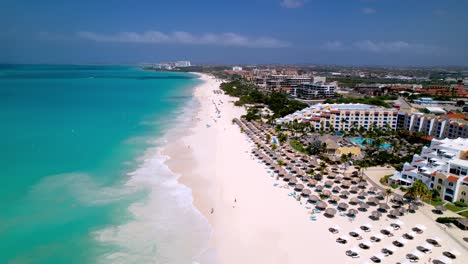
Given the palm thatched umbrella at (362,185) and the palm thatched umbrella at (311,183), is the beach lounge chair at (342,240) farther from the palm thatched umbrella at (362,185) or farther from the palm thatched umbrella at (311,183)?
the palm thatched umbrella at (362,185)

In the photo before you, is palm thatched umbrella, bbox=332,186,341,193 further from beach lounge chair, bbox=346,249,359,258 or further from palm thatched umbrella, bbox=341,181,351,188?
beach lounge chair, bbox=346,249,359,258

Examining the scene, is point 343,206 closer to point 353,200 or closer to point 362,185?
point 353,200

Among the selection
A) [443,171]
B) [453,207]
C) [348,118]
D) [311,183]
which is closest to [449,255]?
[453,207]

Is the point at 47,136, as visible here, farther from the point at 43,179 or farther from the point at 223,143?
the point at 223,143

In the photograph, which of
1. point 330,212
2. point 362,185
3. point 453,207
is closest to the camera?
point 330,212

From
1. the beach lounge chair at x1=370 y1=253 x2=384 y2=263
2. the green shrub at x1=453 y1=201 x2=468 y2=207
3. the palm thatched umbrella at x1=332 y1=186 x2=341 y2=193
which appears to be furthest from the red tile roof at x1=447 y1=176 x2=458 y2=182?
the beach lounge chair at x1=370 y1=253 x2=384 y2=263

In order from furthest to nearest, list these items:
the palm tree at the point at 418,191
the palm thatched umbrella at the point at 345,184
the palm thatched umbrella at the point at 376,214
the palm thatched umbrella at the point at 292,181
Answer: the palm thatched umbrella at the point at 292,181, the palm thatched umbrella at the point at 345,184, the palm tree at the point at 418,191, the palm thatched umbrella at the point at 376,214

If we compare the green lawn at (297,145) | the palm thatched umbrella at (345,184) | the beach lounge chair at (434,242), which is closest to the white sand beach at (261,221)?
the beach lounge chair at (434,242)
